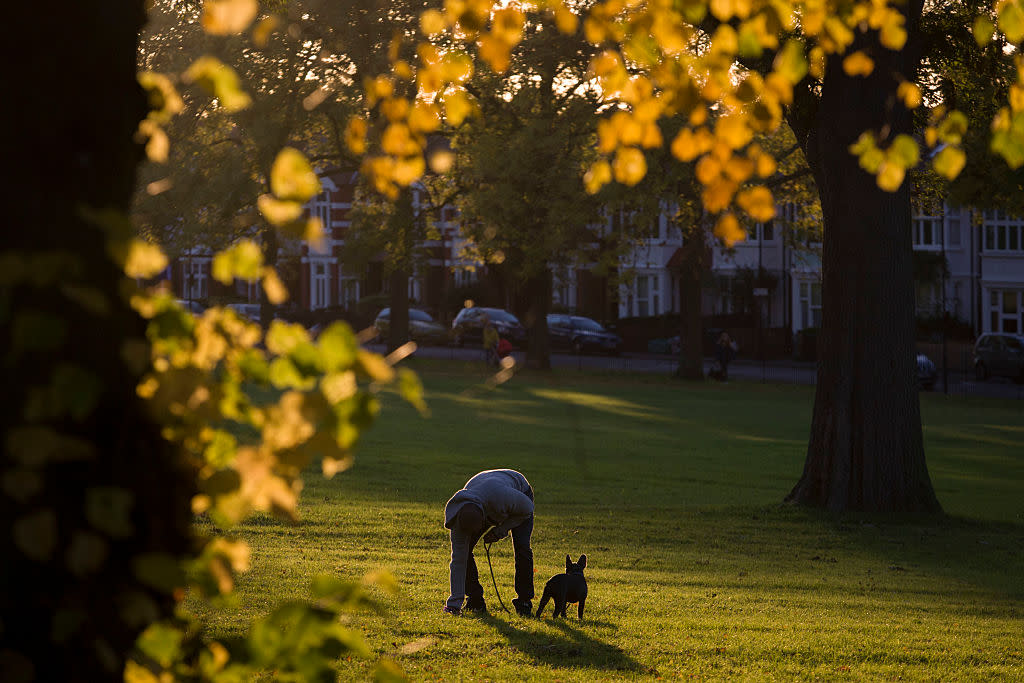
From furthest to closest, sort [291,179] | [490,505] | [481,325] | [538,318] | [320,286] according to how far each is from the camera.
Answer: [320,286] → [481,325] → [538,318] → [490,505] → [291,179]

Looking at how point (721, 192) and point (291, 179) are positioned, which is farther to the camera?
point (721, 192)

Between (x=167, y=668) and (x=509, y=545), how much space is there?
11142 mm

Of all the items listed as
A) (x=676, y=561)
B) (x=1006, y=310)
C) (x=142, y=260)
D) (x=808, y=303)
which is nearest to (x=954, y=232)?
(x=1006, y=310)

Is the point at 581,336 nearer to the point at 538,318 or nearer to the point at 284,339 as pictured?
the point at 538,318

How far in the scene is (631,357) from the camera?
58.8 metres

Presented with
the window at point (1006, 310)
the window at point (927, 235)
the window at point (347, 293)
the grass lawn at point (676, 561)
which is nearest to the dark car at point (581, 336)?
the window at point (927, 235)

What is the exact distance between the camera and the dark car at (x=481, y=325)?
5853 cm

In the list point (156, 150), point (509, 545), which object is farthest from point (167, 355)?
point (509, 545)

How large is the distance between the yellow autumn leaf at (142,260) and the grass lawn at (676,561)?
197 centimetres

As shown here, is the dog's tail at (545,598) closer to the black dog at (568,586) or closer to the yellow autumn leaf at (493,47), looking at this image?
the black dog at (568,586)

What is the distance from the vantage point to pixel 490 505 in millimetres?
9203

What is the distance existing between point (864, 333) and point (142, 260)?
1423 cm

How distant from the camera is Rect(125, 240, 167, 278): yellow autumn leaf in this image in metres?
2.66

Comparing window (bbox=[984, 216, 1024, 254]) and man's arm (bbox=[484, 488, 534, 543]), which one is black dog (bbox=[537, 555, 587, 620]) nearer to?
man's arm (bbox=[484, 488, 534, 543])
